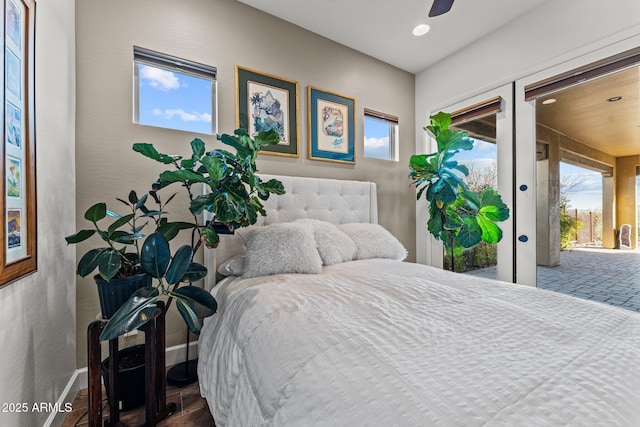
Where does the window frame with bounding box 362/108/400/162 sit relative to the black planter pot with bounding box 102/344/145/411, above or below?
above

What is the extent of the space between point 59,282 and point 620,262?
3757 mm

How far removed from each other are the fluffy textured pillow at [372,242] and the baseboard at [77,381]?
148cm

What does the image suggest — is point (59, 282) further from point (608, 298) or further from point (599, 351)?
point (608, 298)

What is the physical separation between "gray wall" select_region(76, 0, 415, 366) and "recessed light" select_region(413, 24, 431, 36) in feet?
1.87

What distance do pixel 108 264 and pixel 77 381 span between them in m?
1.12

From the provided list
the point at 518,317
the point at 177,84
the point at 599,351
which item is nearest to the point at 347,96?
the point at 177,84

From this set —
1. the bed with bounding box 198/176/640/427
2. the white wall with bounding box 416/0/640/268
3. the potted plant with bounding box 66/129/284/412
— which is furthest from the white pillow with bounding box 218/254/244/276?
the white wall with bounding box 416/0/640/268

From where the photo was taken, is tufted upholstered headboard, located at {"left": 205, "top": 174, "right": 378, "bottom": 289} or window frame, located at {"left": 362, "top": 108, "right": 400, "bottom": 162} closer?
tufted upholstered headboard, located at {"left": 205, "top": 174, "right": 378, "bottom": 289}

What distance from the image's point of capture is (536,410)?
1.79 ft

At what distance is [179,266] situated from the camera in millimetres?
1301

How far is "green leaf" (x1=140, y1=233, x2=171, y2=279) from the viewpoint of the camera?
1.24m

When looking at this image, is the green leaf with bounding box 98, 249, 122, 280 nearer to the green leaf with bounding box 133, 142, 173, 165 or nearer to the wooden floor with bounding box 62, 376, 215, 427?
the green leaf with bounding box 133, 142, 173, 165

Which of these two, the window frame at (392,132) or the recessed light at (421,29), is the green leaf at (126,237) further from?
the recessed light at (421,29)

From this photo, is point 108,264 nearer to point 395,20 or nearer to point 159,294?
point 159,294
